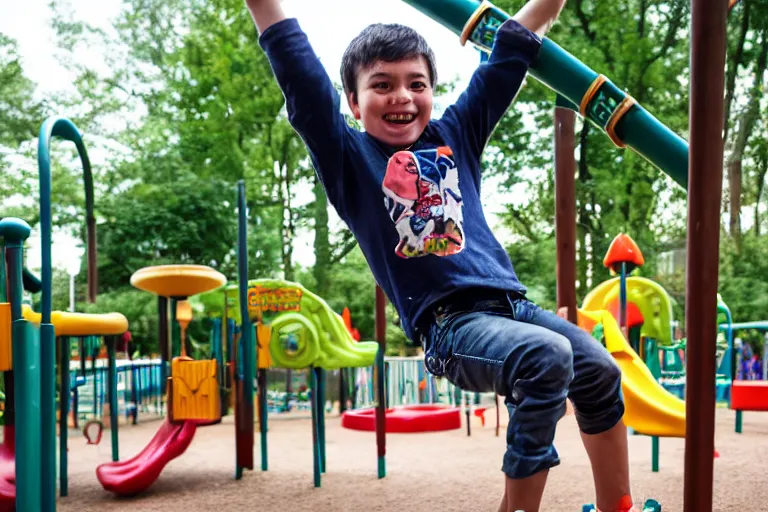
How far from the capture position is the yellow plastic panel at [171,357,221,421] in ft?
10.8

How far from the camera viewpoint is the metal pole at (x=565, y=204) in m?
2.41

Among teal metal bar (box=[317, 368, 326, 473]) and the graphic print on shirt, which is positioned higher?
the graphic print on shirt

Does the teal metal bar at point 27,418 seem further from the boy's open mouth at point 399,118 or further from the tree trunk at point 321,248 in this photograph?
the tree trunk at point 321,248

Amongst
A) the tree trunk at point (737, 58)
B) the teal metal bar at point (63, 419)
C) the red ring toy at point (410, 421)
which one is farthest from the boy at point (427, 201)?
the tree trunk at point (737, 58)

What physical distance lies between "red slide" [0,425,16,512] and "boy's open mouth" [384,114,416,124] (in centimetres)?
192

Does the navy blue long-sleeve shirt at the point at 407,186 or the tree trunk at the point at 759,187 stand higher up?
the tree trunk at the point at 759,187

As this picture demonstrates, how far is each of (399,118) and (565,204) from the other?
1.28m

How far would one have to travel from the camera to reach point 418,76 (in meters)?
1.41

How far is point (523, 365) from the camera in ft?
3.77

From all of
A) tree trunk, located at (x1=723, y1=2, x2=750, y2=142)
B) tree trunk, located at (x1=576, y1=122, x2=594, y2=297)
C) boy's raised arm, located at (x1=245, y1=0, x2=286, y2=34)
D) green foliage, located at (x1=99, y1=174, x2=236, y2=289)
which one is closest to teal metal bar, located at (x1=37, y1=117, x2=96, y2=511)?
boy's raised arm, located at (x1=245, y1=0, x2=286, y2=34)

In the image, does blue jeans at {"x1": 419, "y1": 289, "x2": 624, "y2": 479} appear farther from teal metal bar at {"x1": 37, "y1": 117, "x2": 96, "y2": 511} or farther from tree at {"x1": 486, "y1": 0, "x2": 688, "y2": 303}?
tree at {"x1": 486, "y1": 0, "x2": 688, "y2": 303}

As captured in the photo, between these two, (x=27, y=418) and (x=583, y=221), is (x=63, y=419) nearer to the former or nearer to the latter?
(x=27, y=418)

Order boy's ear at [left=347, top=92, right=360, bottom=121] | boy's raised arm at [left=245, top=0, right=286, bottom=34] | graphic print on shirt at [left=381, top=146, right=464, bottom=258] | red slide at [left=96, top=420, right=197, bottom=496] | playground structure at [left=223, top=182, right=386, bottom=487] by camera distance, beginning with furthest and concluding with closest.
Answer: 1. playground structure at [left=223, top=182, right=386, bottom=487]
2. red slide at [left=96, top=420, right=197, bottom=496]
3. boy's ear at [left=347, top=92, right=360, bottom=121]
4. graphic print on shirt at [left=381, top=146, right=464, bottom=258]
5. boy's raised arm at [left=245, top=0, right=286, bottom=34]

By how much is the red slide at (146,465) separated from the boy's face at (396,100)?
2.26 meters
